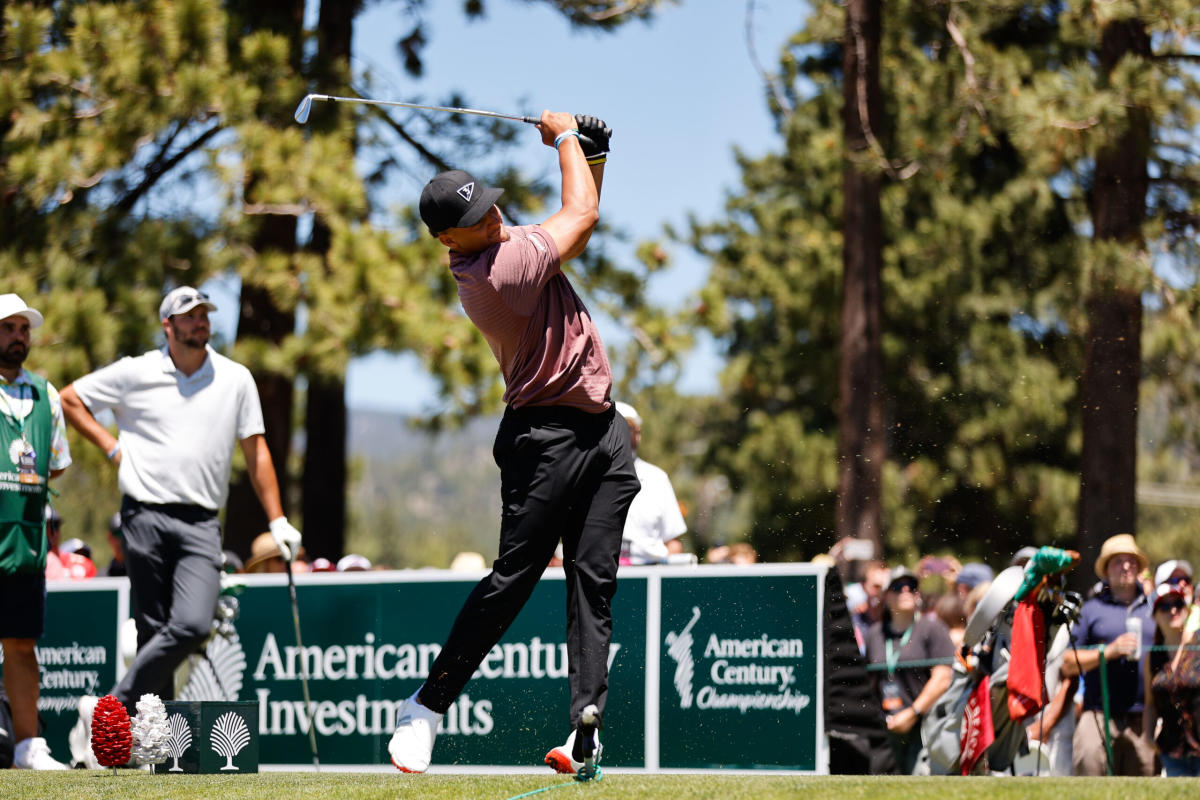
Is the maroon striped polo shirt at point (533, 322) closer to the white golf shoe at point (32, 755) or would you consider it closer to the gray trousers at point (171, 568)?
the gray trousers at point (171, 568)

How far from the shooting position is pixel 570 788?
4891 mm

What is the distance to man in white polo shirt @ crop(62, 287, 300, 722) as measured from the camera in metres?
6.93

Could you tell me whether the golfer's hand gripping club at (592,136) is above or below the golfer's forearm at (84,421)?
above

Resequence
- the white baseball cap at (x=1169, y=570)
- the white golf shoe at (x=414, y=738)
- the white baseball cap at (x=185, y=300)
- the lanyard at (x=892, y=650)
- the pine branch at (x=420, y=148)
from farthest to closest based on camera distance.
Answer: the pine branch at (x=420, y=148)
the lanyard at (x=892, y=650)
the white baseball cap at (x=1169, y=570)
the white baseball cap at (x=185, y=300)
the white golf shoe at (x=414, y=738)

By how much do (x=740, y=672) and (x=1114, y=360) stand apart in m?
6.68

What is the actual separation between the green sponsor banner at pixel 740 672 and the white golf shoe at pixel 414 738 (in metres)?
3.09

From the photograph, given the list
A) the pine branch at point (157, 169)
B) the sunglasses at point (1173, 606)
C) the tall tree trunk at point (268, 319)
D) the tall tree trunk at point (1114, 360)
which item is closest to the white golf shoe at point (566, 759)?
the sunglasses at point (1173, 606)

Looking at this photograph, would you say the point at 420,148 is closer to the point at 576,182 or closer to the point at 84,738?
the point at 84,738

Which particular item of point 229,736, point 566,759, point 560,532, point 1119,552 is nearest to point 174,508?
point 229,736

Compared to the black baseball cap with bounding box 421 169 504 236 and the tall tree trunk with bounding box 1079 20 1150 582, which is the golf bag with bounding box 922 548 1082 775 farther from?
the tall tree trunk with bounding box 1079 20 1150 582

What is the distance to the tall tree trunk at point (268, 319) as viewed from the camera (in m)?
14.3

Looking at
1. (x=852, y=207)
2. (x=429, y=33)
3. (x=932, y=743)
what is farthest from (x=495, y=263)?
(x=429, y=33)

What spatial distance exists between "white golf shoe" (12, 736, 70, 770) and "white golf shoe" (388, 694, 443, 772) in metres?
2.53

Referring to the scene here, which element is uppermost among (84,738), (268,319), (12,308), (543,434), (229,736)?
(268,319)
